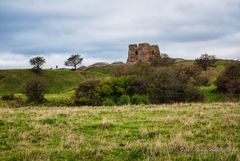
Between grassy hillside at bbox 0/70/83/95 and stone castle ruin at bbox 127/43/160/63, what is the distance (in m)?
41.8

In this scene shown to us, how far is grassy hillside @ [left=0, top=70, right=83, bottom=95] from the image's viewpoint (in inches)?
4098

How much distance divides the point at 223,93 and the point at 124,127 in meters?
59.7

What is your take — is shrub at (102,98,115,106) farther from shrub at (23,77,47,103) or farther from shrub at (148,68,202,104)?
shrub at (23,77,47,103)

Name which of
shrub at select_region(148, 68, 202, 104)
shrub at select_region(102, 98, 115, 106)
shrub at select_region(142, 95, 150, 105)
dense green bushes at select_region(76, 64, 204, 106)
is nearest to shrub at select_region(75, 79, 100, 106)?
dense green bushes at select_region(76, 64, 204, 106)

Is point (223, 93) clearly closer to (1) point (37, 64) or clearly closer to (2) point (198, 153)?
(2) point (198, 153)

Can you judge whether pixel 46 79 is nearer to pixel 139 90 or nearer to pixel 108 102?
pixel 139 90

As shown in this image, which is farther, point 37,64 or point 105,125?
point 37,64

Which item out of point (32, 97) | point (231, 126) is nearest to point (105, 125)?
point (231, 126)

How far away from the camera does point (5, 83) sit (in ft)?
350

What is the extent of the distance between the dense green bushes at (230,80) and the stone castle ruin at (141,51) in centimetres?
7935

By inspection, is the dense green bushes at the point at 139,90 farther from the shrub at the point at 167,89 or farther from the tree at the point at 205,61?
the tree at the point at 205,61

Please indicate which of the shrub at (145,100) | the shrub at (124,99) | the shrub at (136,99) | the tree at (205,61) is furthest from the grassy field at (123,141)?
the tree at (205,61)

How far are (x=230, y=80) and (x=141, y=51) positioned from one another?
88.8 meters

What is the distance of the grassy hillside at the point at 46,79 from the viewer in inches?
4098
